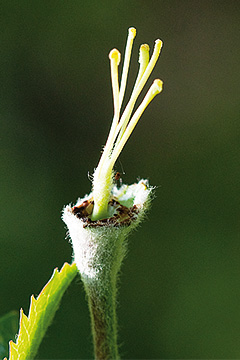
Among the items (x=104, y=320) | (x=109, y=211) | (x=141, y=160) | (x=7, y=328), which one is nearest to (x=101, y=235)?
(x=109, y=211)

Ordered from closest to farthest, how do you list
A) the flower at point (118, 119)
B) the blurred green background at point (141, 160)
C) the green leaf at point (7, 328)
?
1. the flower at point (118, 119)
2. the green leaf at point (7, 328)
3. the blurred green background at point (141, 160)

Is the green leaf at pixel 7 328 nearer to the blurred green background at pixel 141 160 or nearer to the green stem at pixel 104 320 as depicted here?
the green stem at pixel 104 320

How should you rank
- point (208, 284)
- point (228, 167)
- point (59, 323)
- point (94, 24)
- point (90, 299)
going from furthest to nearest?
point (94, 24)
point (228, 167)
point (208, 284)
point (59, 323)
point (90, 299)

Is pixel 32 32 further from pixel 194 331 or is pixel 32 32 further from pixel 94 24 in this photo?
pixel 194 331

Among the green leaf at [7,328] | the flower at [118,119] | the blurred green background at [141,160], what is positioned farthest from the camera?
the blurred green background at [141,160]

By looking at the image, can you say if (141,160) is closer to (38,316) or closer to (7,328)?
(7,328)

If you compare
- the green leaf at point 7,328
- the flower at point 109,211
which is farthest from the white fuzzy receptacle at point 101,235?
the green leaf at point 7,328

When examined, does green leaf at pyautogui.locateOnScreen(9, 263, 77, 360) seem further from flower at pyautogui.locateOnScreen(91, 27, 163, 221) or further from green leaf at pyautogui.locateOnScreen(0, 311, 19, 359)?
green leaf at pyautogui.locateOnScreen(0, 311, 19, 359)

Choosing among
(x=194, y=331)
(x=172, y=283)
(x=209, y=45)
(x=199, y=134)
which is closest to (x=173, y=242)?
(x=172, y=283)
